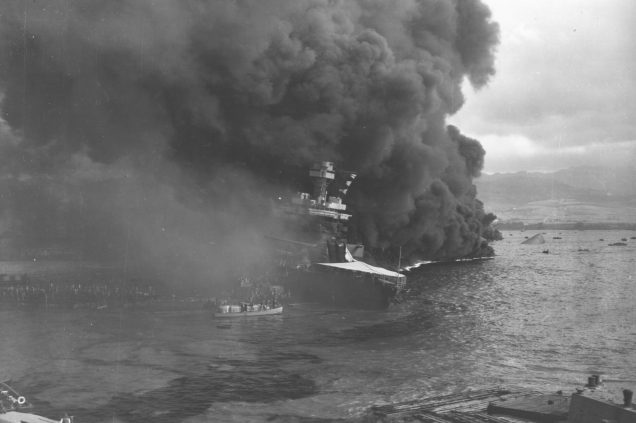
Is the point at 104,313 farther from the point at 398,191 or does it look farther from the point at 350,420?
the point at 398,191

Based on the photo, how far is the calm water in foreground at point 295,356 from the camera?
3362cm

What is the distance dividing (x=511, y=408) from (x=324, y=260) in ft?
158

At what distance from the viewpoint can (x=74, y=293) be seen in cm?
6862

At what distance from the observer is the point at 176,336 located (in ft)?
160

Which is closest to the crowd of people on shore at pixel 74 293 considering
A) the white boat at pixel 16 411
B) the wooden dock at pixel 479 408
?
the white boat at pixel 16 411

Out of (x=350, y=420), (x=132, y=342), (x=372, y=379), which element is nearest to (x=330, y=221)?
(x=132, y=342)

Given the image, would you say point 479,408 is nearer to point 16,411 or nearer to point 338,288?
point 16,411

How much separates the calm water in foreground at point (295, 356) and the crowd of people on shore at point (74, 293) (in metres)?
4.88

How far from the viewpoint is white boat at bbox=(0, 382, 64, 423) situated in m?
27.6

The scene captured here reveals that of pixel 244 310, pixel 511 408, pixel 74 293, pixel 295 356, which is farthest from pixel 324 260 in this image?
pixel 511 408

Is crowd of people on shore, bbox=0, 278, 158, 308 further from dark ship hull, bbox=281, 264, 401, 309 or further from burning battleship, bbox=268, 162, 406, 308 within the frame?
burning battleship, bbox=268, 162, 406, 308

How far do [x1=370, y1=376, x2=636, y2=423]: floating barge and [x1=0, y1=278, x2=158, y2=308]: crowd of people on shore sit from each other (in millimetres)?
38559

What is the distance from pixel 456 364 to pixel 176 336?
21.0 meters

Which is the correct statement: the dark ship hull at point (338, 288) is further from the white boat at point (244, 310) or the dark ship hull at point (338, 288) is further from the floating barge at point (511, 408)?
the floating barge at point (511, 408)
